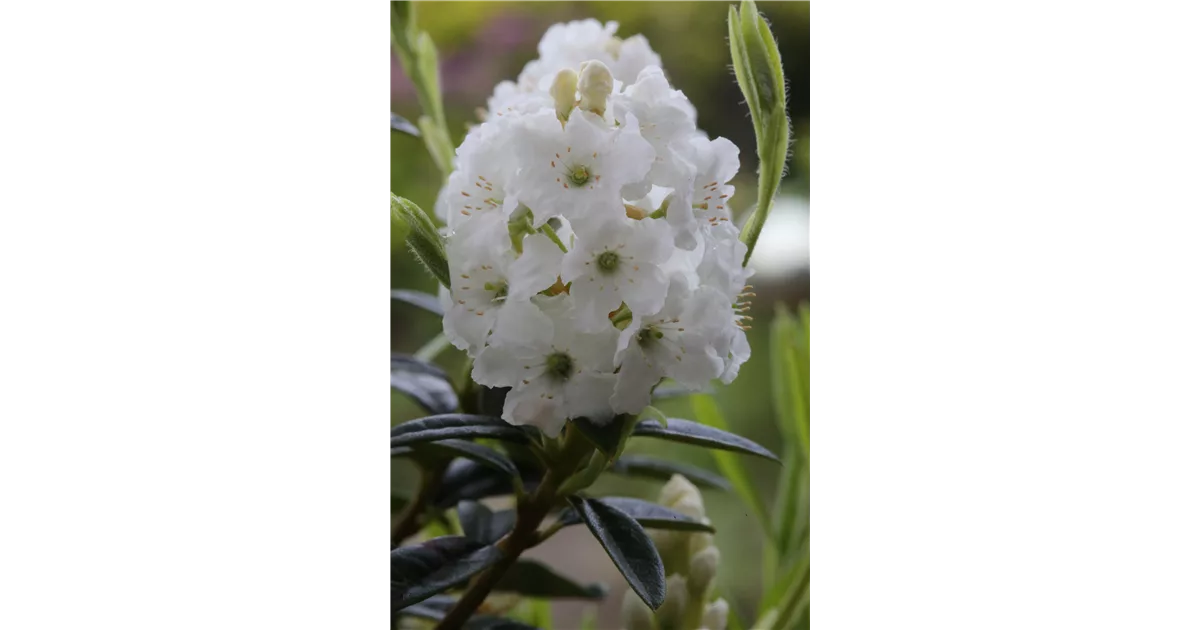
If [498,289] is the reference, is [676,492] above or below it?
below

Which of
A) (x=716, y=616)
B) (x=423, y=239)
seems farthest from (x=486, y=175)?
(x=716, y=616)

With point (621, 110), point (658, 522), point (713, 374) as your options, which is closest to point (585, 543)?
point (658, 522)

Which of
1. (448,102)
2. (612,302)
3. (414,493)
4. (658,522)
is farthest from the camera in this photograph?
(448,102)

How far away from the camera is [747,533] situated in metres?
0.84

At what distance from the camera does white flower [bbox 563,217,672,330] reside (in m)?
0.54

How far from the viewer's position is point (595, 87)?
576mm

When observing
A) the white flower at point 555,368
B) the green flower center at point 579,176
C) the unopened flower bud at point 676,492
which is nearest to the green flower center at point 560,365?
the white flower at point 555,368

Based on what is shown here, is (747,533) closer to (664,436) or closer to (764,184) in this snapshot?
(664,436)

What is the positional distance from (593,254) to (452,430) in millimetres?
150

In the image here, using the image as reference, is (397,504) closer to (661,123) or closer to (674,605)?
(674,605)

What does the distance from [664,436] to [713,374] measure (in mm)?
80

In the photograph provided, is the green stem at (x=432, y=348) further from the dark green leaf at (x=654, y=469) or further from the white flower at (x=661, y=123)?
the white flower at (x=661, y=123)

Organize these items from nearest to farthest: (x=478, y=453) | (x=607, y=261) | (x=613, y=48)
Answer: (x=607, y=261) < (x=478, y=453) < (x=613, y=48)

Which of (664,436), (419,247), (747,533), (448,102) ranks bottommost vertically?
(747,533)
